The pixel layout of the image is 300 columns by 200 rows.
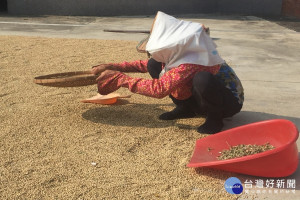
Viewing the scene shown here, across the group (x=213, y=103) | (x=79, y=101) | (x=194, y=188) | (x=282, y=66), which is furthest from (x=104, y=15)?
(x=194, y=188)

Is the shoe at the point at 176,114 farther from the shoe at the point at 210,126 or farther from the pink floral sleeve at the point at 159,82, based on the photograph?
the pink floral sleeve at the point at 159,82

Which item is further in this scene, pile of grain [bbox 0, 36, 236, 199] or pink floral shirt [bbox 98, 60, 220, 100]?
pink floral shirt [bbox 98, 60, 220, 100]

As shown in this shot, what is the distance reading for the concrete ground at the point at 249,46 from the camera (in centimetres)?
414

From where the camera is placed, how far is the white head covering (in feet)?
10.2

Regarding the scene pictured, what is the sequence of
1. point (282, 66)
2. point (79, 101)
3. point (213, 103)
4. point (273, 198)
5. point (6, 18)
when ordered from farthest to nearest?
point (6, 18) < point (282, 66) < point (79, 101) < point (213, 103) < point (273, 198)

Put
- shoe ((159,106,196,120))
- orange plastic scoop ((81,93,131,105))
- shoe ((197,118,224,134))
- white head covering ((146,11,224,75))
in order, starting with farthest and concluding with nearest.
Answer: orange plastic scoop ((81,93,131,105)) → shoe ((159,106,196,120)) → shoe ((197,118,224,134)) → white head covering ((146,11,224,75))

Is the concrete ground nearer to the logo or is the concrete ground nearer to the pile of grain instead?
the logo

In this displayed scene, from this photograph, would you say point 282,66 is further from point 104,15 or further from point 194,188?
point 104,15

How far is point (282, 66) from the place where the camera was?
19.5 feet

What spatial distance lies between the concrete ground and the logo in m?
0.12

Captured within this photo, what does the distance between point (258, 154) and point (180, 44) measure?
0.93 metres

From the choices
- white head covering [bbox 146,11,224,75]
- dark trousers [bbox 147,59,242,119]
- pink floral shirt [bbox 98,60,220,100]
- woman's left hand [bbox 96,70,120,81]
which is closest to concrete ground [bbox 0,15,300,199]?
dark trousers [bbox 147,59,242,119]

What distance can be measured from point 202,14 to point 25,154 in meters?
9.85

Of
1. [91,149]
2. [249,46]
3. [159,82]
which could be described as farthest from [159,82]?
[249,46]
